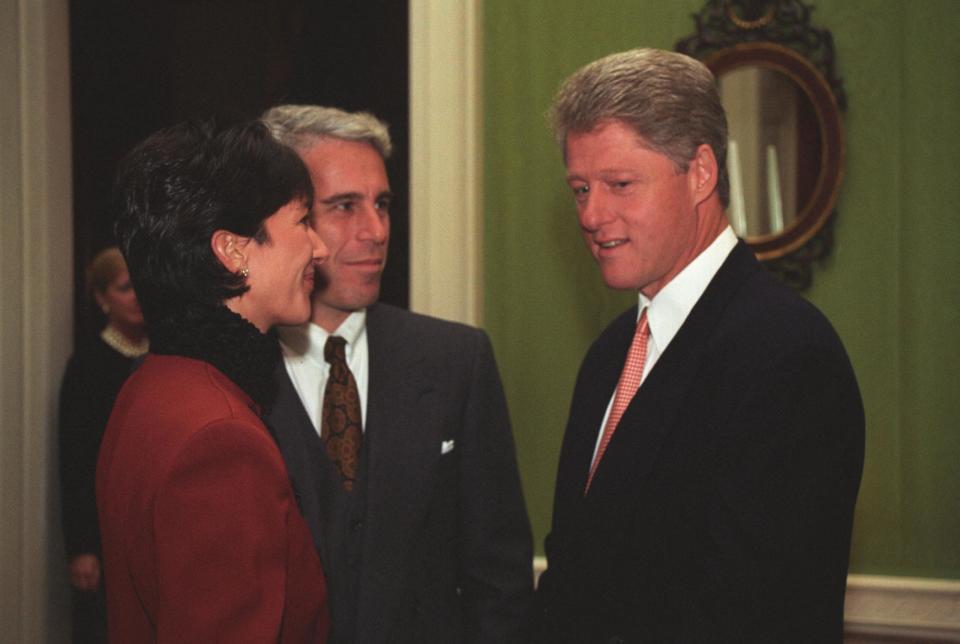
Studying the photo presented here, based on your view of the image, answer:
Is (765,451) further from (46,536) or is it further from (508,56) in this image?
(46,536)

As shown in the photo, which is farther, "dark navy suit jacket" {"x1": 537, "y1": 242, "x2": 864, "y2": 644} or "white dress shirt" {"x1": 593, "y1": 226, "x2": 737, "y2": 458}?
"white dress shirt" {"x1": 593, "y1": 226, "x2": 737, "y2": 458}

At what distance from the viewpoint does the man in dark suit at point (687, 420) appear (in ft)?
4.55

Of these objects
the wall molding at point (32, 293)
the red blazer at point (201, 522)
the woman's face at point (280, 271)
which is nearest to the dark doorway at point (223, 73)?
the wall molding at point (32, 293)

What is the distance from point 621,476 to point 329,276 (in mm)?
851

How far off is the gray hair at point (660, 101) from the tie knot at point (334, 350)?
75 cm

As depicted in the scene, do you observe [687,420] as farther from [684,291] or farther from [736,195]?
[736,195]

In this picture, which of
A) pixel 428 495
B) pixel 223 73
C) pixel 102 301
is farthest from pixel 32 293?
pixel 223 73

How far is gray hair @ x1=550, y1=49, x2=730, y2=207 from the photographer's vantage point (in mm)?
1686

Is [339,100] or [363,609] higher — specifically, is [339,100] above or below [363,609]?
above

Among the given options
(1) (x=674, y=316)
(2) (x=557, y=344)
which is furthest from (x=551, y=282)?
(1) (x=674, y=316)

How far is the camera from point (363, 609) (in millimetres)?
1920

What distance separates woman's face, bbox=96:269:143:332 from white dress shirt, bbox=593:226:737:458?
2520mm

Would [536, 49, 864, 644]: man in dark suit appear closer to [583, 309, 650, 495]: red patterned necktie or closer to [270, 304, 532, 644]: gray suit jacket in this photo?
[583, 309, 650, 495]: red patterned necktie

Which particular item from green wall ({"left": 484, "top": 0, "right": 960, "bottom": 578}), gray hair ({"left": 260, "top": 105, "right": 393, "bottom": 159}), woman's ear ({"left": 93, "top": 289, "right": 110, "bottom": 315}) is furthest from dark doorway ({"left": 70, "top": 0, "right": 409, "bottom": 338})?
gray hair ({"left": 260, "top": 105, "right": 393, "bottom": 159})
